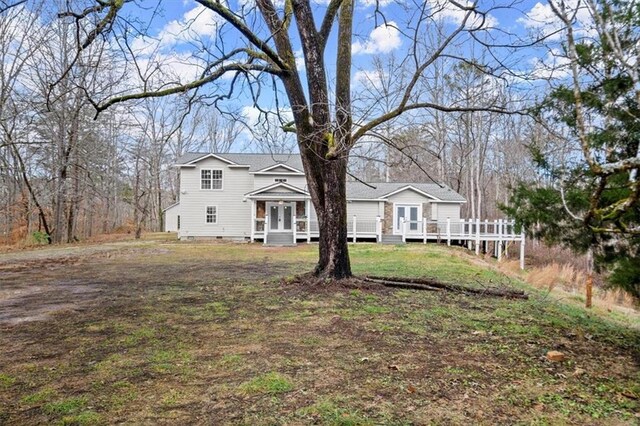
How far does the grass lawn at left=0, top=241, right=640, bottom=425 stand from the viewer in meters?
2.76

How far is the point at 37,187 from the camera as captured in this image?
74.5ft

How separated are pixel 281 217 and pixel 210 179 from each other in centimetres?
470

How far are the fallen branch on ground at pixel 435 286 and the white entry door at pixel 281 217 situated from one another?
15830 mm

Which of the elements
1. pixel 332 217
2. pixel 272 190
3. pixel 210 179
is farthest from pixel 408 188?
pixel 332 217

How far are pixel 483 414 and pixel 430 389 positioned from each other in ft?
1.55

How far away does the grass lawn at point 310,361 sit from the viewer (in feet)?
9.06

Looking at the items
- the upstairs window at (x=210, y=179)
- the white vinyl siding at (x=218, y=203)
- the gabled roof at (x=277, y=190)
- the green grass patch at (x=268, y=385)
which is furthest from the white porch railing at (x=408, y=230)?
the green grass patch at (x=268, y=385)

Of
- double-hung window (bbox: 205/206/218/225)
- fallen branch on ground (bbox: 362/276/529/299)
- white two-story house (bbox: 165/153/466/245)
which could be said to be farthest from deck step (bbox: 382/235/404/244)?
fallen branch on ground (bbox: 362/276/529/299)

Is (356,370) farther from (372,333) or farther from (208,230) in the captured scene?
(208,230)

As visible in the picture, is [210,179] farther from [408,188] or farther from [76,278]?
[76,278]

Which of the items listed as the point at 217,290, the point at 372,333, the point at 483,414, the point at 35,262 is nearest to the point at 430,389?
the point at 483,414

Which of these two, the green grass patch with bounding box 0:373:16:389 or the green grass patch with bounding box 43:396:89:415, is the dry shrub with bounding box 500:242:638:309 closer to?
the green grass patch with bounding box 43:396:89:415

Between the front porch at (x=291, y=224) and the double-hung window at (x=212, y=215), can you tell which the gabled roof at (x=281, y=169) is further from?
the double-hung window at (x=212, y=215)

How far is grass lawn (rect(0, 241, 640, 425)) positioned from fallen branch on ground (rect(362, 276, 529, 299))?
1.06 feet
